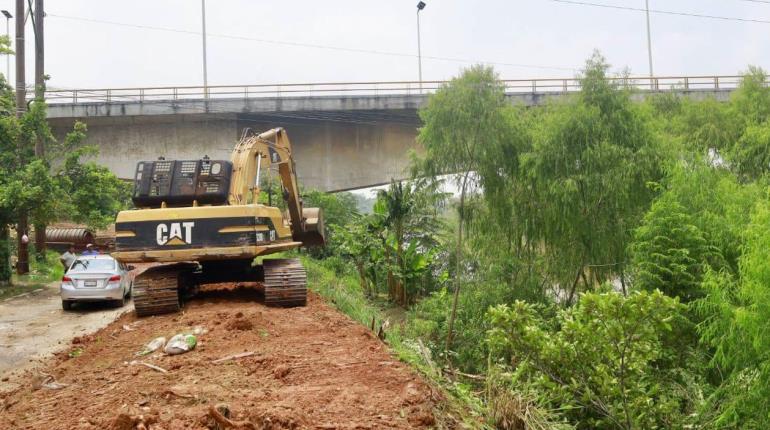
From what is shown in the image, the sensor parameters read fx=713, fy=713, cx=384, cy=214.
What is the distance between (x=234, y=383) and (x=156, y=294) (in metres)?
4.70

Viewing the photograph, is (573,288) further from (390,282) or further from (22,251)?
(22,251)

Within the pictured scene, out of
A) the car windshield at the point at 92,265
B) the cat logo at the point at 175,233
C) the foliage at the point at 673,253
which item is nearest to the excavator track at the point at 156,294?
the cat logo at the point at 175,233

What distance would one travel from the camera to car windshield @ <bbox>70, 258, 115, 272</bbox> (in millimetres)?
15430

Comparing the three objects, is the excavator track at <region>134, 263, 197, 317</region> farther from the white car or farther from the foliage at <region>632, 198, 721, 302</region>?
the foliage at <region>632, 198, 721, 302</region>

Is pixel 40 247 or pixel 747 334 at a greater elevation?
pixel 40 247

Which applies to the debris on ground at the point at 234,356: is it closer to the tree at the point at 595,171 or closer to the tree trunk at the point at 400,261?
the tree at the point at 595,171

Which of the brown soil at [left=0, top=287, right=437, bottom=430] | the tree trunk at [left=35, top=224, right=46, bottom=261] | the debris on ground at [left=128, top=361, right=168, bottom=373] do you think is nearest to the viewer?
the brown soil at [left=0, top=287, right=437, bottom=430]

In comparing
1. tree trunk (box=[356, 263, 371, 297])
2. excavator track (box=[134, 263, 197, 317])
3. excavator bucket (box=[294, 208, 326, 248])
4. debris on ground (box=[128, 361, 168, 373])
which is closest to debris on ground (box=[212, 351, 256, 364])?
debris on ground (box=[128, 361, 168, 373])

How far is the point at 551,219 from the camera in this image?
14.9 m

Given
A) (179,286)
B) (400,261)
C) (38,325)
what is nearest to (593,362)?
(179,286)

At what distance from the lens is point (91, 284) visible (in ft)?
49.7

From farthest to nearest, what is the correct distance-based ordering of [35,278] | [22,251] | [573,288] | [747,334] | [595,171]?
[22,251], [35,278], [573,288], [595,171], [747,334]

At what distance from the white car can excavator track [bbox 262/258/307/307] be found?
18.9ft

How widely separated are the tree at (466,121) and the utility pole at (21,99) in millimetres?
11350
